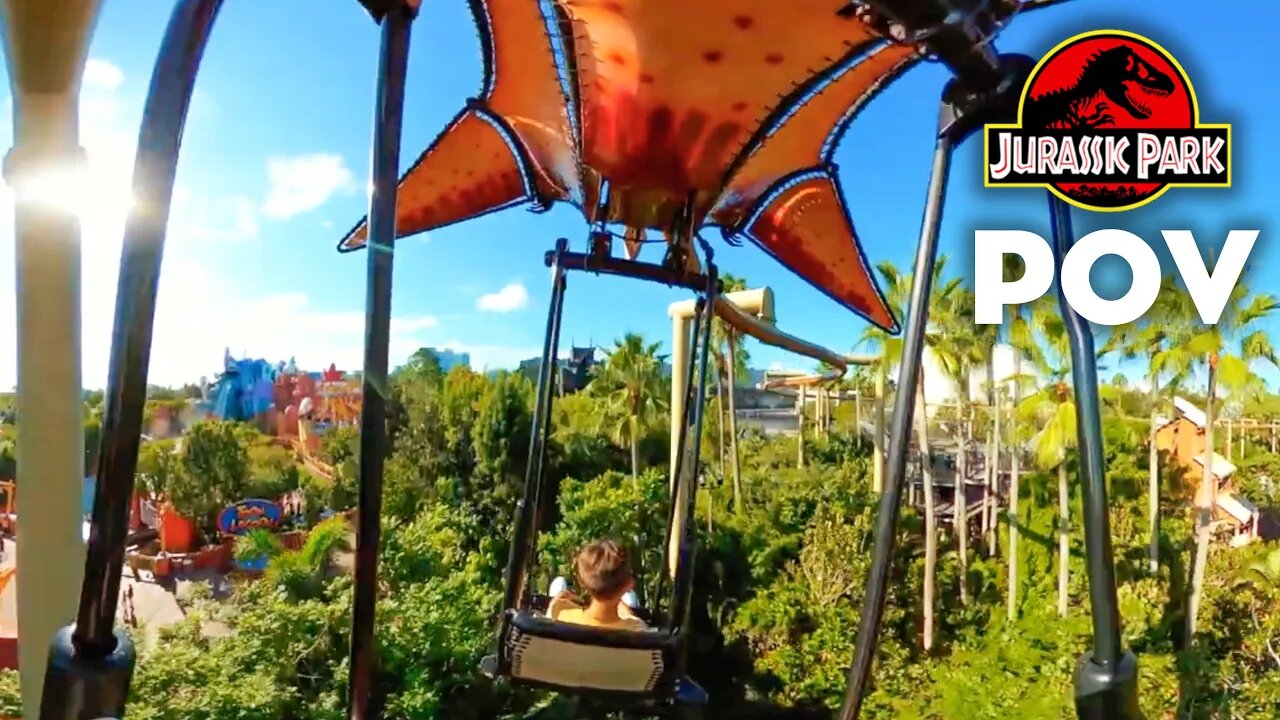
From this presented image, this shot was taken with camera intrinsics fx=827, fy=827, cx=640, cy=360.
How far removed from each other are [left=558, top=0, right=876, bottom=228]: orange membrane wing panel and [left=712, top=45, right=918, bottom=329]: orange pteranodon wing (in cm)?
5

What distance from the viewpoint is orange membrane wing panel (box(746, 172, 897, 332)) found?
141 cm

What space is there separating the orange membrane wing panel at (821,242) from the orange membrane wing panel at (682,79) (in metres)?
0.30

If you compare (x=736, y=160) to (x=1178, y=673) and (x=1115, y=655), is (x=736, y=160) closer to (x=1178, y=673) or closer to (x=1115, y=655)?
(x=1115, y=655)

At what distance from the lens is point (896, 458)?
53 cm

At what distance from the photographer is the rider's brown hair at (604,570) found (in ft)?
4.57

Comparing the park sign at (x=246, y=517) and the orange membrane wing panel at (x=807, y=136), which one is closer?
the orange membrane wing panel at (x=807, y=136)

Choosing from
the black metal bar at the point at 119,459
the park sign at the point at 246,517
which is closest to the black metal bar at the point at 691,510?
the black metal bar at the point at 119,459

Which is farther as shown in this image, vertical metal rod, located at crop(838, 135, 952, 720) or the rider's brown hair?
the rider's brown hair

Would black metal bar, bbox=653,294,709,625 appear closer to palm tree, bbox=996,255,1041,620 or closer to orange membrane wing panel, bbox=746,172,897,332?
orange membrane wing panel, bbox=746,172,897,332

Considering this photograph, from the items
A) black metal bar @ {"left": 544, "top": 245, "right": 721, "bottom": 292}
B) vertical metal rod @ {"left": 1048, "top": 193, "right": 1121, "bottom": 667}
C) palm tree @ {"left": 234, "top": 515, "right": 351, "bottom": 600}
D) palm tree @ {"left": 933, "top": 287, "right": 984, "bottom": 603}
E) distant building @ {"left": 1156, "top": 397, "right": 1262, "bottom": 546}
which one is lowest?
palm tree @ {"left": 234, "top": 515, "right": 351, "bottom": 600}

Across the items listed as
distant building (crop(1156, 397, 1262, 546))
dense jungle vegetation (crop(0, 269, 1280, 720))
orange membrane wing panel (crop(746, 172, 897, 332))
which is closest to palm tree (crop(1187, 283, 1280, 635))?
dense jungle vegetation (crop(0, 269, 1280, 720))

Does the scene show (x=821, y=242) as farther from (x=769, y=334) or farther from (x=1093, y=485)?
(x=769, y=334)

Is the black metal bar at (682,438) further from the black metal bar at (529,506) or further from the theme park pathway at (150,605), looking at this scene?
the theme park pathway at (150,605)

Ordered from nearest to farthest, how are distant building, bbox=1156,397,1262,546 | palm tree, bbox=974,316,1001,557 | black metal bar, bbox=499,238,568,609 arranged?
black metal bar, bbox=499,238,568,609 < palm tree, bbox=974,316,1001,557 < distant building, bbox=1156,397,1262,546
